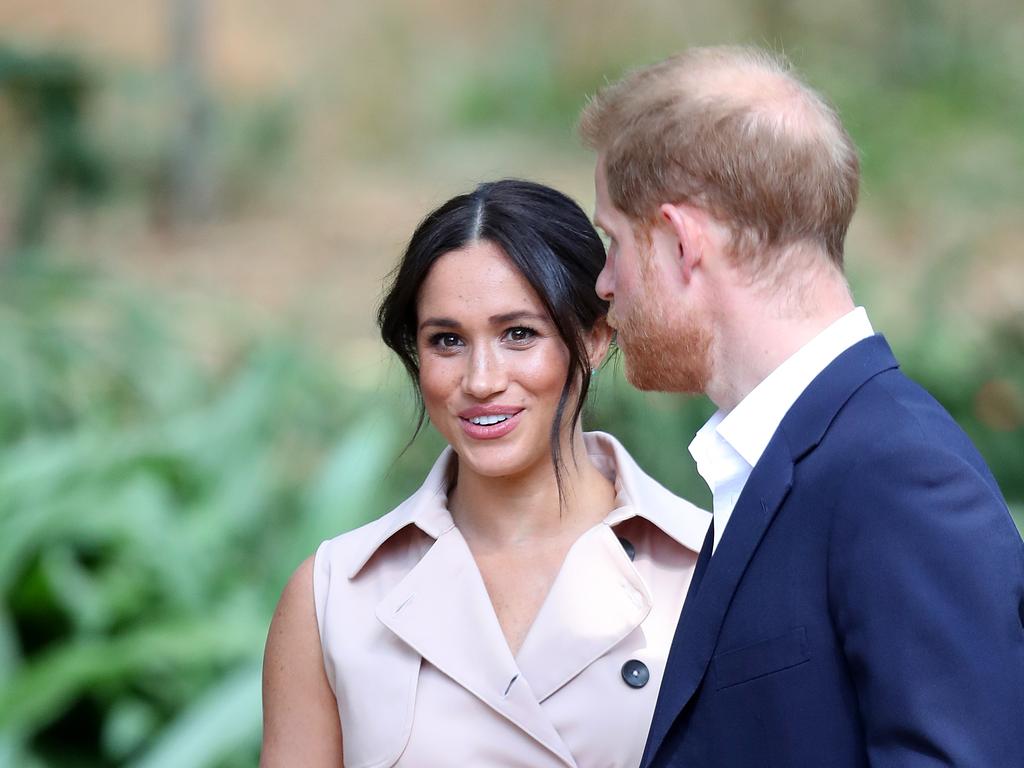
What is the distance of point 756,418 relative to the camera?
1672 millimetres

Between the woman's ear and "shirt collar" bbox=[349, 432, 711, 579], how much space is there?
7.1 inches

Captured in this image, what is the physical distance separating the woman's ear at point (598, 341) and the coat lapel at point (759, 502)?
1.79 ft

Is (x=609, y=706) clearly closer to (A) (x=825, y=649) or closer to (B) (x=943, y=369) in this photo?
(A) (x=825, y=649)

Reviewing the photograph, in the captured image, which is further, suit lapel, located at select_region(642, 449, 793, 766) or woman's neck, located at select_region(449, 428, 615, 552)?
woman's neck, located at select_region(449, 428, 615, 552)

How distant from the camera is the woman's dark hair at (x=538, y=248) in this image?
2.06 m

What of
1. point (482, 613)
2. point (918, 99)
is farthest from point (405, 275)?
point (918, 99)

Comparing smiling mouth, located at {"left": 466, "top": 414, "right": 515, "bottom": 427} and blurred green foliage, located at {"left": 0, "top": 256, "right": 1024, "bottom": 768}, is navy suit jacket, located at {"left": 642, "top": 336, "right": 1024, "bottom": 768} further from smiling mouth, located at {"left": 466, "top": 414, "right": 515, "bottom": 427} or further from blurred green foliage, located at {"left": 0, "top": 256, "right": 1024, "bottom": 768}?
blurred green foliage, located at {"left": 0, "top": 256, "right": 1024, "bottom": 768}

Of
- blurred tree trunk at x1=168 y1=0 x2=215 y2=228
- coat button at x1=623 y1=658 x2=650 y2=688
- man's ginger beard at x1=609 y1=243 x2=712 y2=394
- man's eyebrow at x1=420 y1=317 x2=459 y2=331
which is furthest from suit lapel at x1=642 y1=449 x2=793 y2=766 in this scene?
blurred tree trunk at x1=168 y1=0 x2=215 y2=228

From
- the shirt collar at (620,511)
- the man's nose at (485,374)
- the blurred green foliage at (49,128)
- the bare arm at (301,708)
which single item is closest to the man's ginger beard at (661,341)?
the man's nose at (485,374)

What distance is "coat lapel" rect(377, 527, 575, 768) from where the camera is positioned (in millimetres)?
1999

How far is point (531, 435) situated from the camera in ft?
6.84

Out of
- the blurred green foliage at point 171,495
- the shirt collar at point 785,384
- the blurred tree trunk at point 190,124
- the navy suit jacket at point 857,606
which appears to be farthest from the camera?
the blurred tree trunk at point 190,124

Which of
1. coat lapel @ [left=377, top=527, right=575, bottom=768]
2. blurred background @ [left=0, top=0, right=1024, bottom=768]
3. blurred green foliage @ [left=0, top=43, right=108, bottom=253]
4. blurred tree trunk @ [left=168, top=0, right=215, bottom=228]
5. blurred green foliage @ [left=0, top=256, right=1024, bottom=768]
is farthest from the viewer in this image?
blurred tree trunk @ [left=168, top=0, right=215, bottom=228]

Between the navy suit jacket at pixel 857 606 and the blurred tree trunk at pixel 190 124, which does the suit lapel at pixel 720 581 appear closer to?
the navy suit jacket at pixel 857 606
